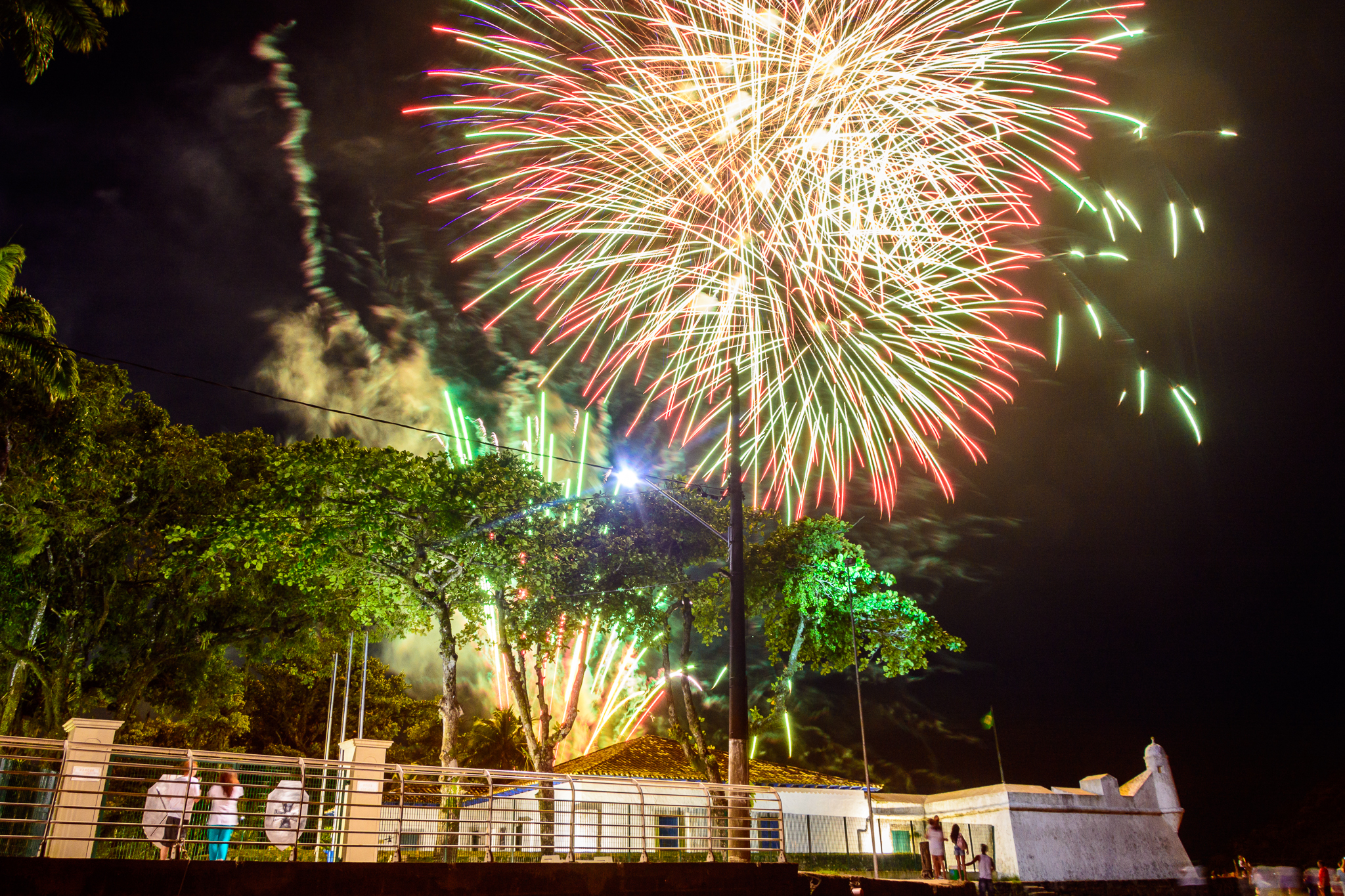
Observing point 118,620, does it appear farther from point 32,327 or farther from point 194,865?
point 194,865

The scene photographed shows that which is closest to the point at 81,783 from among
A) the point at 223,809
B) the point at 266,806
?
the point at 223,809

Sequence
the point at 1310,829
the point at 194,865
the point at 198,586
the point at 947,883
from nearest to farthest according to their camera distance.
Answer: the point at 194,865, the point at 947,883, the point at 198,586, the point at 1310,829

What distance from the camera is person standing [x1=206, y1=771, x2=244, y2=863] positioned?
1091 cm

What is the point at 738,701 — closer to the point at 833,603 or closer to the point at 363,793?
the point at 363,793

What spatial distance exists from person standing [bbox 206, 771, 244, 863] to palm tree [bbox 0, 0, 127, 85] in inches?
495

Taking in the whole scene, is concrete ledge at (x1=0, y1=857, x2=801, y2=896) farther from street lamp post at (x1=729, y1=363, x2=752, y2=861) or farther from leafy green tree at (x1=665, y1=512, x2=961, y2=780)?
leafy green tree at (x1=665, y1=512, x2=961, y2=780)

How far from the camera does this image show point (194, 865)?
9.22m

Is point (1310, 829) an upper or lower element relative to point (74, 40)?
lower

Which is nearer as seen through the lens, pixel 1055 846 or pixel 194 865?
pixel 194 865

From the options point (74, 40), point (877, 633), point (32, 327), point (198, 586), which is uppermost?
point (74, 40)

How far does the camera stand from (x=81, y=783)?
10180 millimetres

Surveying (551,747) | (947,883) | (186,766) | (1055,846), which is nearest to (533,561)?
(551,747)

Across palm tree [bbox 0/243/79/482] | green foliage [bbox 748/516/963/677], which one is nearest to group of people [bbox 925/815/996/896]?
green foliage [bbox 748/516/963/677]

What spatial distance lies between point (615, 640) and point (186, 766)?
23.7m
